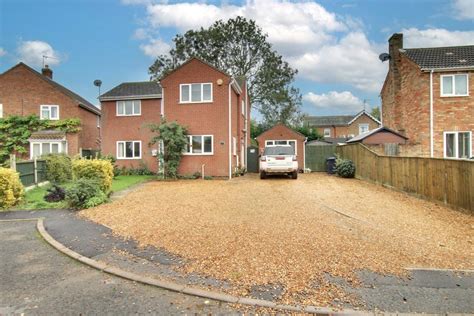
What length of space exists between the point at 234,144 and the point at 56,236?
15276mm

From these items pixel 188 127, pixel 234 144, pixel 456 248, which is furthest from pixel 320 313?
pixel 234 144

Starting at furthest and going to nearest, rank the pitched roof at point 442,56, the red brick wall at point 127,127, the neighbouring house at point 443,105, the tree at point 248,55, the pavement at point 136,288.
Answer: the tree at point 248,55 < the red brick wall at point 127,127 < the pitched roof at point 442,56 < the neighbouring house at point 443,105 < the pavement at point 136,288

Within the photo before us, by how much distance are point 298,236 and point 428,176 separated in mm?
7189

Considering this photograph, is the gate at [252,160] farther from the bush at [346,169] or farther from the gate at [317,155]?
the bush at [346,169]

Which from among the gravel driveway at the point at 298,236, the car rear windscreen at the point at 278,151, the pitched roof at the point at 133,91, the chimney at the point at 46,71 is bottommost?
the gravel driveway at the point at 298,236

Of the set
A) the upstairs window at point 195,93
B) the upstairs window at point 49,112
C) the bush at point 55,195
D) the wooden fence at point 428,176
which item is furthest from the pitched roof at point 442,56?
the upstairs window at point 49,112

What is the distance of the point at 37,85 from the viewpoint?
26.5 metres

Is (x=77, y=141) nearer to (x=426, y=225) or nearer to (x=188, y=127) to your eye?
(x=188, y=127)

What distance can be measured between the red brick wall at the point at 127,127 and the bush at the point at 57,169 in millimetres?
7073

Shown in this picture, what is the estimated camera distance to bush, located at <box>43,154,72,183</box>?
672 inches

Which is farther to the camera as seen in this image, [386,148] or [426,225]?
[386,148]

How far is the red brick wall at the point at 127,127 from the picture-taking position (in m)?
24.6

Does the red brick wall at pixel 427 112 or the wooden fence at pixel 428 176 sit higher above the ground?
the red brick wall at pixel 427 112

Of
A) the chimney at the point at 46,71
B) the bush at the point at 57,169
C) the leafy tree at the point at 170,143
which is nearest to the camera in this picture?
the bush at the point at 57,169
